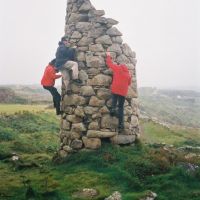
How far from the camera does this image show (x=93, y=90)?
12.9m

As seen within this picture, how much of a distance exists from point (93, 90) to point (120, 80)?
98cm

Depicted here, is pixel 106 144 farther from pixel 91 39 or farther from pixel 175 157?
pixel 91 39

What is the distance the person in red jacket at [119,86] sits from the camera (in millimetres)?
12531

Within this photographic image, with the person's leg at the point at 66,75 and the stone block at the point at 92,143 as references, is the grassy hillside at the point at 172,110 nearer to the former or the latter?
the person's leg at the point at 66,75

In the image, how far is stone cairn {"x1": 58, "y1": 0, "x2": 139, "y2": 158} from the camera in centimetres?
1273

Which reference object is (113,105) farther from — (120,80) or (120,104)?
(120,80)

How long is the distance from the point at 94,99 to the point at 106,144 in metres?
1.52

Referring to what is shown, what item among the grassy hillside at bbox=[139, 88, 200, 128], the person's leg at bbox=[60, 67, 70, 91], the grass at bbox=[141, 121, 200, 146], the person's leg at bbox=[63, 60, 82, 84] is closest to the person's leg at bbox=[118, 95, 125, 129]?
the person's leg at bbox=[63, 60, 82, 84]

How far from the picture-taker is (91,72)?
13.0 metres

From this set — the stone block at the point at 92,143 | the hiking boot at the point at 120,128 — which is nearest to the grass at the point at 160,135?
the hiking boot at the point at 120,128

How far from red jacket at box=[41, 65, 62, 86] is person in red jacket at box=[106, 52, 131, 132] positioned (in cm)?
188

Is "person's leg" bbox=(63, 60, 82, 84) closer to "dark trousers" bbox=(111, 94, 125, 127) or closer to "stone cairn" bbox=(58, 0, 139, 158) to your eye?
"stone cairn" bbox=(58, 0, 139, 158)

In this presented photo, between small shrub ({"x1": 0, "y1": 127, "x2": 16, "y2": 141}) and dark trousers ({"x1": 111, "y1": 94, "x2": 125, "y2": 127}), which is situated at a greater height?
dark trousers ({"x1": 111, "y1": 94, "x2": 125, "y2": 127})

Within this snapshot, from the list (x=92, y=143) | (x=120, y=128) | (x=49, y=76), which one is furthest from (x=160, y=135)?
(x=49, y=76)
